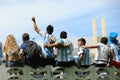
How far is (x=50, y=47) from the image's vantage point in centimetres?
1306

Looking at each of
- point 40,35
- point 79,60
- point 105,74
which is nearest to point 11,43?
point 40,35

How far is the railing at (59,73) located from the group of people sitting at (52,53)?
146 mm

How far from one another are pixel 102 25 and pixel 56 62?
80.5 ft

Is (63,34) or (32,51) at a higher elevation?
(63,34)

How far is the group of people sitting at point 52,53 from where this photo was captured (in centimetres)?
1307

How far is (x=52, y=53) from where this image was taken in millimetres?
13234

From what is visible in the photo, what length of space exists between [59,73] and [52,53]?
0.64 metres

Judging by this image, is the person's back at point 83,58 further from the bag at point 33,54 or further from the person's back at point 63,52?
the bag at point 33,54

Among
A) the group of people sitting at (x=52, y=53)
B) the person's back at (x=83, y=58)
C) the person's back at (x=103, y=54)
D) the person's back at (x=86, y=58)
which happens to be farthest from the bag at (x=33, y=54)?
the person's back at (x=103, y=54)

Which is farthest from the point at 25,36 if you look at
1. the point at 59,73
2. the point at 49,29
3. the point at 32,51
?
the point at 59,73

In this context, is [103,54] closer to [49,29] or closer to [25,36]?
[49,29]

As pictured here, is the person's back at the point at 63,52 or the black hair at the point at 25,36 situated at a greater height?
the black hair at the point at 25,36

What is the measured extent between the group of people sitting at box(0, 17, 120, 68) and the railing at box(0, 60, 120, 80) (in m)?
0.15

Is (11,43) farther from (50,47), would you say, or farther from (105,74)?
(105,74)
